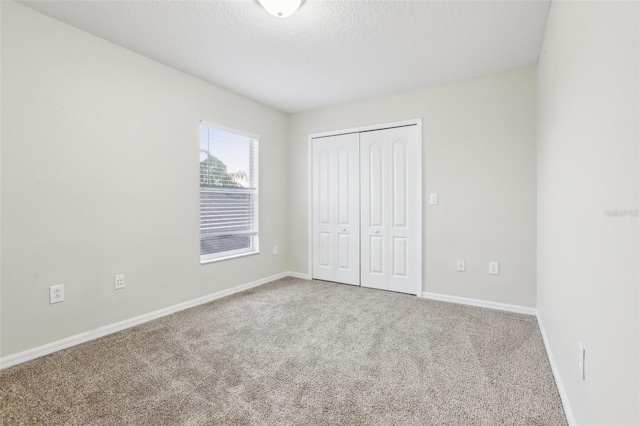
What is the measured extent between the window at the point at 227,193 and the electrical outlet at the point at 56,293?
1.25m

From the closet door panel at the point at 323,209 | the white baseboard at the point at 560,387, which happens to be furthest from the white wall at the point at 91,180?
the white baseboard at the point at 560,387

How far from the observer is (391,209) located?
147 inches

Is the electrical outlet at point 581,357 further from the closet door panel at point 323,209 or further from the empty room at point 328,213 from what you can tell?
the closet door panel at point 323,209

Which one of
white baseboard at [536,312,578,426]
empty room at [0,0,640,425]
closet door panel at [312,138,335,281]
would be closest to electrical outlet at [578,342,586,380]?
empty room at [0,0,640,425]

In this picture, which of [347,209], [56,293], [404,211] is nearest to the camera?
[56,293]

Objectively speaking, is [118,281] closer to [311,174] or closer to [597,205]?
[311,174]

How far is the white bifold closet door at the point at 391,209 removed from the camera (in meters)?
3.57

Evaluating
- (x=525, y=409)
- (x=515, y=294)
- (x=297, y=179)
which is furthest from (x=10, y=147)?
(x=515, y=294)

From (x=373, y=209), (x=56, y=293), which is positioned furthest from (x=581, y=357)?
(x=56, y=293)

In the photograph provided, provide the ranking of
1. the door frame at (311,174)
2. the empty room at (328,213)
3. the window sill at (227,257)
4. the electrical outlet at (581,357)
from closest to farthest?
1. the electrical outlet at (581,357)
2. the empty room at (328,213)
3. the window sill at (227,257)
4. the door frame at (311,174)

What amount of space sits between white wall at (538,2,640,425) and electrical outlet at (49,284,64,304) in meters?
3.09

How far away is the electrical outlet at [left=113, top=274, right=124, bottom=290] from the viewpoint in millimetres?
2596

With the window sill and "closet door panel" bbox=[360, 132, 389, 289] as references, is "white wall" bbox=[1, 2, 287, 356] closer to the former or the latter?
the window sill

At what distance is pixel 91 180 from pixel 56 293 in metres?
0.87
